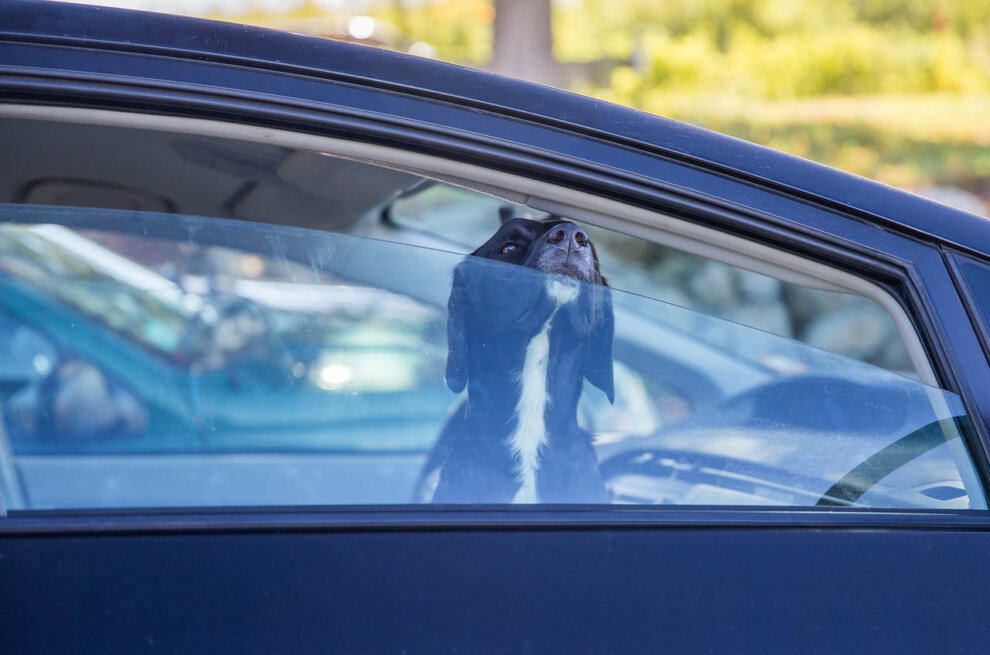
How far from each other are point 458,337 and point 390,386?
0.27 m

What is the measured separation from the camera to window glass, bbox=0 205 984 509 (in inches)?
55.1

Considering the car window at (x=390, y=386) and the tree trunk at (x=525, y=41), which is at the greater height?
the tree trunk at (x=525, y=41)

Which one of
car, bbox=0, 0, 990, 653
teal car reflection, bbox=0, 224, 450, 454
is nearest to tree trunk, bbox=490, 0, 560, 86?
teal car reflection, bbox=0, 224, 450, 454

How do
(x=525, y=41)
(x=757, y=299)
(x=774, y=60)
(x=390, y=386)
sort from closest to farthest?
1. (x=390, y=386)
2. (x=757, y=299)
3. (x=525, y=41)
4. (x=774, y=60)

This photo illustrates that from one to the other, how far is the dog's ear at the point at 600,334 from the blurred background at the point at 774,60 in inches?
280

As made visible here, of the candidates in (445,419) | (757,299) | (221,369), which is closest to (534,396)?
(445,419)

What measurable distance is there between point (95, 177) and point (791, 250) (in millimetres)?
1527

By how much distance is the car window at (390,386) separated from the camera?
141 centimetres

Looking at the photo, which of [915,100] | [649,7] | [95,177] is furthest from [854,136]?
[95,177]

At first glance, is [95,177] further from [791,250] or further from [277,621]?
[791,250]

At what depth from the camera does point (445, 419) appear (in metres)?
1.48

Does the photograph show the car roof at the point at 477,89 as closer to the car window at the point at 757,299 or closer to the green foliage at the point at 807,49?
the car window at the point at 757,299

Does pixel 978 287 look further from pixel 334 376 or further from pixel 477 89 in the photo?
pixel 334 376

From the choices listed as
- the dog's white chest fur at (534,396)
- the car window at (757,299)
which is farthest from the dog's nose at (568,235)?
the car window at (757,299)
